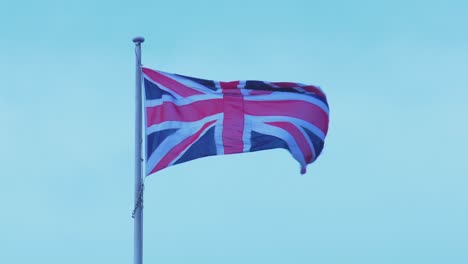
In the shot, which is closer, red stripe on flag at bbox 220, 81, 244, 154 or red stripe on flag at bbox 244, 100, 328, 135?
red stripe on flag at bbox 220, 81, 244, 154

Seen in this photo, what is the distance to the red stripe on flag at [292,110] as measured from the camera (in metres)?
21.2

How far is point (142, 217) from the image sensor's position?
1931 centimetres

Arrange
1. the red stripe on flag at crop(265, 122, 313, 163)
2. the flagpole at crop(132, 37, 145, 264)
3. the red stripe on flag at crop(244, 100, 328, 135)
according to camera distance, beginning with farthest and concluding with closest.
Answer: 1. the red stripe on flag at crop(244, 100, 328, 135)
2. the red stripe on flag at crop(265, 122, 313, 163)
3. the flagpole at crop(132, 37, 145, 264)

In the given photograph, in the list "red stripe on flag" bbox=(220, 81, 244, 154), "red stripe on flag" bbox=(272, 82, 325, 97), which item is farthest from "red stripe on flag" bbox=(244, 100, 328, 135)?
"red stripe on flag" bbox=(272, 82, 325, 97)

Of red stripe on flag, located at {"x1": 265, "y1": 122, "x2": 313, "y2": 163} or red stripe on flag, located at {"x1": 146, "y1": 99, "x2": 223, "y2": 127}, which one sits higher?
red stripe on flag, located at {"x1": 146, "y1": 99, "x2": 223, "y2": 127}

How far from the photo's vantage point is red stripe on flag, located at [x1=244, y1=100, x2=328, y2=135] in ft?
69.6

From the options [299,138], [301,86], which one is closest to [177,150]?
[299,138]

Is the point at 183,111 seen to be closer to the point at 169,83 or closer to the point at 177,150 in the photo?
the point at 169,83

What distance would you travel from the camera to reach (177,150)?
1991cm

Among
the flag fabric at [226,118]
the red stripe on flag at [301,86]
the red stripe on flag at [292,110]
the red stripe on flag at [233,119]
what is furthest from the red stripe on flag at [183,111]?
the red stripe on flag at [301,86]

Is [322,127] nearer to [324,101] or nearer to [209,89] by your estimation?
[324,101]

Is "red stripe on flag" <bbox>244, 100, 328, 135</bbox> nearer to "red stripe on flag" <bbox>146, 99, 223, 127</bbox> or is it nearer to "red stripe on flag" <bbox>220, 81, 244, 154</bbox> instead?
"red stripe on flag" <bbox>220, 81, 244, 154</bbox>

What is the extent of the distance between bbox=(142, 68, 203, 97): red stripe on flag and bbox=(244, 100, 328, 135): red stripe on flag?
1.40 m

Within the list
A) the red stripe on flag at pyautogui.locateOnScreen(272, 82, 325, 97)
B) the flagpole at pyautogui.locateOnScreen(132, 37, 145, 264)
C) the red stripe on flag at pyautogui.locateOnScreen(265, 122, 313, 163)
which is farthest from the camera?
the red stripe on flag at pyautogui.locateOnScreen(272, 82, 325, 97)
